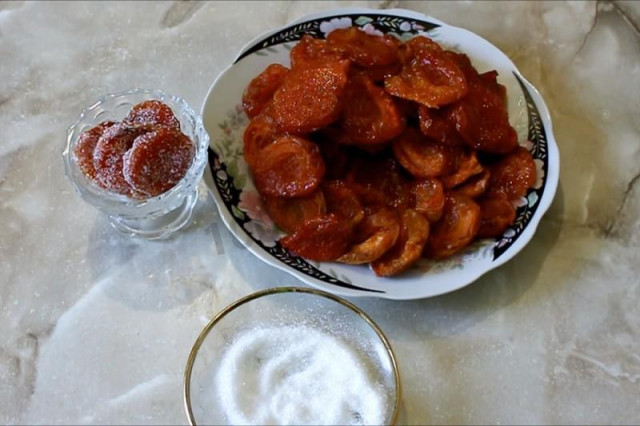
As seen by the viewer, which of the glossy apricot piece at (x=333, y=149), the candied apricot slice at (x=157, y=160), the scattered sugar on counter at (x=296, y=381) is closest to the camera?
the scattered sugar on counter at (x=296, y=381)

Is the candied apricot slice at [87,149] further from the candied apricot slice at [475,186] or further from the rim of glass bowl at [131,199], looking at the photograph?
the candied apricot slice at [475,186]

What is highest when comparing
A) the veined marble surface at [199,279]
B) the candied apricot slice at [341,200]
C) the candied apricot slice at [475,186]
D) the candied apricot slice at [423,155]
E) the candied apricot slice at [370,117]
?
the candied apricot slice at [370,117]

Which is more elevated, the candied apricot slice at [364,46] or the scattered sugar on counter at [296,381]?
the candied apricot slice at [364,46]

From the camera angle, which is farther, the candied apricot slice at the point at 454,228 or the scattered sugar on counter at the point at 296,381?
the candied apricot slice at the point at 454,228

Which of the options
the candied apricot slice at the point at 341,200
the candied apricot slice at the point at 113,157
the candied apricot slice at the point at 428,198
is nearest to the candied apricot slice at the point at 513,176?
the candied apricot slice at the point at 428,198

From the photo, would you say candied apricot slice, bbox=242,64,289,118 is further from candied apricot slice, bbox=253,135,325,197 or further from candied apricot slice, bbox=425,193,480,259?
candied apricot slice, bbox=425,193,480,259

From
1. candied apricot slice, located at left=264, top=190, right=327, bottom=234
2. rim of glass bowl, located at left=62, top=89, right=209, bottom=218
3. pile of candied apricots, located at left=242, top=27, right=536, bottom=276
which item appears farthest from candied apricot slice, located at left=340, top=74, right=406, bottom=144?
rim of glass bowl, located at left=62, top=89, right=209, bottom=218
